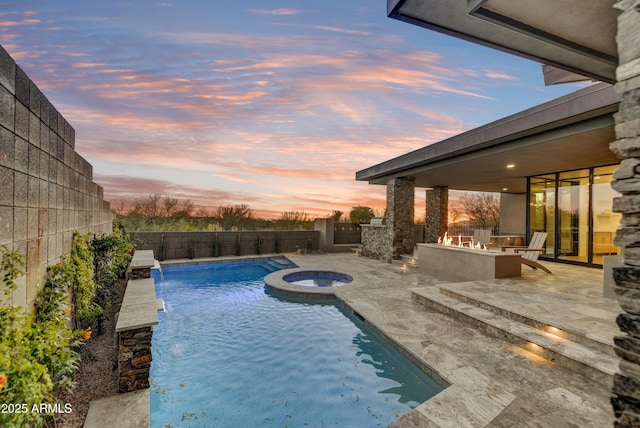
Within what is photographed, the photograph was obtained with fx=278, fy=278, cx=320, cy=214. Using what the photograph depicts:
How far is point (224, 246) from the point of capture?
12.5 meters

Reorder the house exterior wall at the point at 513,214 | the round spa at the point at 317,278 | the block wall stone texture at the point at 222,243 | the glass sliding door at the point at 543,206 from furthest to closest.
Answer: the house exterior wall at the point at 513,214 → the block wall stone texture at the point at 222,243 → the glass sliding door at the point at 543,206 → the round spa at the point at 317,278

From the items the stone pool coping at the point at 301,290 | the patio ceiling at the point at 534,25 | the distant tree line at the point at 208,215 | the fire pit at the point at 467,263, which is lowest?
the stone pool coping at the point at 301,290

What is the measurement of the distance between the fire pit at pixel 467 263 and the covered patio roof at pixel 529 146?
2.54m

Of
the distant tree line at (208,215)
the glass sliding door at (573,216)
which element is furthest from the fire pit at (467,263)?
the distant tree line at (208,215)

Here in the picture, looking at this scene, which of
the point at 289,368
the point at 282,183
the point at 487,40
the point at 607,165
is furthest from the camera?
the point at 282,183

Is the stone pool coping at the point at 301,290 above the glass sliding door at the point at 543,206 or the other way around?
the other way around

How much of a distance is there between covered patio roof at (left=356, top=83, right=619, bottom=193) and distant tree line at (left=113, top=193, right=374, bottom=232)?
22.2 feet

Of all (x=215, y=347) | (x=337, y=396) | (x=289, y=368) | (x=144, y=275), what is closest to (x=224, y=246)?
(x=144, y=275)

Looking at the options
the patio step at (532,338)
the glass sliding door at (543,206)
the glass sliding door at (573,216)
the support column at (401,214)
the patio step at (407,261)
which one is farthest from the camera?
the support column at (401,214)

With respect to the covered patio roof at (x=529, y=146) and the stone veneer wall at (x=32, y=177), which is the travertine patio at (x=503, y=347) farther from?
the covered patio roof at (x=529, y=146)

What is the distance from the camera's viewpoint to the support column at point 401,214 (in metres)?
10.9

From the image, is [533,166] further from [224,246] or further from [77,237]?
[224,246]

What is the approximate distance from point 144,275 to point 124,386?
2.83 metres

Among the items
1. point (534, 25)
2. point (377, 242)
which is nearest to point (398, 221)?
point (377, 242)
